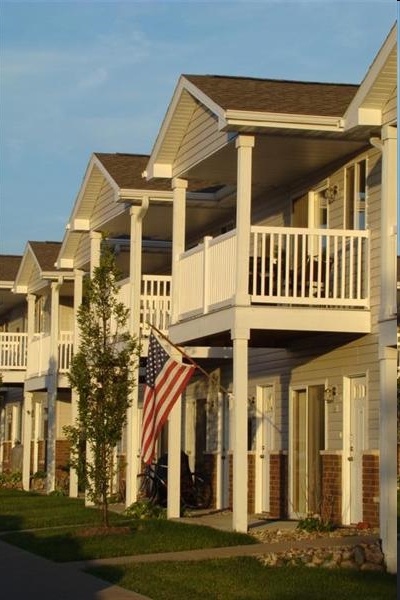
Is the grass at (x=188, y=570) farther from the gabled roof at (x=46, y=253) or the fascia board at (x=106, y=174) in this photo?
the gabled roof at (x=46, y=253)

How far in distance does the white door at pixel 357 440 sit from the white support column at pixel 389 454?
4.45 m

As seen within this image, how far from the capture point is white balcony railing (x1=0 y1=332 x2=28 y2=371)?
135ft

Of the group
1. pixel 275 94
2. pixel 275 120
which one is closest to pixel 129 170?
pixel 275 94

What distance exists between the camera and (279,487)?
23.3 meters

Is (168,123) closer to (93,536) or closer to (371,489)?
(93,536)

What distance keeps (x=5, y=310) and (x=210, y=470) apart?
22204mm

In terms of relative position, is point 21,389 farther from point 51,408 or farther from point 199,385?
point 199,385

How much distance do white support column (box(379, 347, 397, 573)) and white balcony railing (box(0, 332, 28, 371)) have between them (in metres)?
26.7

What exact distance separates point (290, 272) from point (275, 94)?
106 inches

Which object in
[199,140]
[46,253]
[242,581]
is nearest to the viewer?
[242,581]

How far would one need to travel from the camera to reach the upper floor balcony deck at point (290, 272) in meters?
19.5

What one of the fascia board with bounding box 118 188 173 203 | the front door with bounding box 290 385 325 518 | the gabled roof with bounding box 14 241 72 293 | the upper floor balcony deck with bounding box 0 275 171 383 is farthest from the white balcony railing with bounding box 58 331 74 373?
the front door with bounding box 290 385 325 518

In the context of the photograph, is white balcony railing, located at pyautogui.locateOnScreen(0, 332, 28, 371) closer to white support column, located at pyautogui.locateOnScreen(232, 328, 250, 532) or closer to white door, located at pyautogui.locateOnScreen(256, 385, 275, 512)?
white door, located at pyautogui.locateOnScreen(256, 385, 275, 512)

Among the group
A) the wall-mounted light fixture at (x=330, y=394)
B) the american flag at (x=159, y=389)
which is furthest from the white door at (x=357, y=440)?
the american flag at (x=159, y=389)
